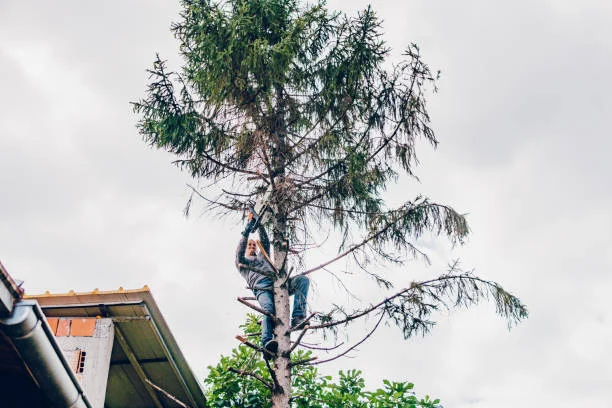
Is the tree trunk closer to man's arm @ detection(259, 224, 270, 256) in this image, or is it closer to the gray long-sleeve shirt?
the gray long-sleeve shirt

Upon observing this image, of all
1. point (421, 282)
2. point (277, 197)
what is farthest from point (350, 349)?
point (277, 197)

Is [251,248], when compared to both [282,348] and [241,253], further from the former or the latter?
[282,348]

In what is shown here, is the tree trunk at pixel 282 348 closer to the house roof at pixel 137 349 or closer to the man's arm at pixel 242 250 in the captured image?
the man's arm at pixel 242 250

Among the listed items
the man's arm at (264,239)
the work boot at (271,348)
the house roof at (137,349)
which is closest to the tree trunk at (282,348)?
the work boot at (271,348)

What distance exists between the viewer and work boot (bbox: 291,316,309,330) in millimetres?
7662

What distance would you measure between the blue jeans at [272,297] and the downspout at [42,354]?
330 centimetres

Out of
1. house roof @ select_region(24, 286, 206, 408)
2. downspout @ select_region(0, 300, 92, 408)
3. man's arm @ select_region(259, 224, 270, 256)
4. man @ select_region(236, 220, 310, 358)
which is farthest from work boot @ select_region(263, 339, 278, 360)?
downspout @ select_region(0, 300, 92, 408)

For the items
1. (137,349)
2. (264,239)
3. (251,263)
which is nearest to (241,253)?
(251,263)

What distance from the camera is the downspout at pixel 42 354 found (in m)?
3.80

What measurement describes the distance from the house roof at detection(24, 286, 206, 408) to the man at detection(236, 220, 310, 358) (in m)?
1.14

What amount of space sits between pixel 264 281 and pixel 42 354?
14.0 feet

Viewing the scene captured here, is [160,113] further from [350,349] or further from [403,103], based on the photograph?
[350,349]

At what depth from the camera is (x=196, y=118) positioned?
9141 mm

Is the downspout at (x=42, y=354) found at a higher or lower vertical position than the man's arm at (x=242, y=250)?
lower
